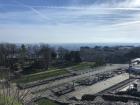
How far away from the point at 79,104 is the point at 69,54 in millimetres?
24056

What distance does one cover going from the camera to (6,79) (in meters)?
4.30

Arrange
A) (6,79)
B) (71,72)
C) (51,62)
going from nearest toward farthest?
(6,79), (71,72), (51,62)

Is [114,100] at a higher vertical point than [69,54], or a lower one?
lower

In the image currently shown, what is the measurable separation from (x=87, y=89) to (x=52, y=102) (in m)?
5.81

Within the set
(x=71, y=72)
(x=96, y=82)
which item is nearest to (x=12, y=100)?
(x=96, y=82)

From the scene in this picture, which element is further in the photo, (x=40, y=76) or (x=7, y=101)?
(x=40, y=76)

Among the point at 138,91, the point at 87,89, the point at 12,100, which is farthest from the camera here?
the point at 87,89

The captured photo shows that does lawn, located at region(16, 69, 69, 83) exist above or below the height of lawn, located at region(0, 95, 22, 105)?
below

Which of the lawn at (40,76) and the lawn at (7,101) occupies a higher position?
the lawn at (7,101)

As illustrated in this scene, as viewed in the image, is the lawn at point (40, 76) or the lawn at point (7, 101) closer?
the lawn at point (7, 101)

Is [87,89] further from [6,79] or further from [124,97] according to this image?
[6,79]

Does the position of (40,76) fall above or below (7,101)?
below

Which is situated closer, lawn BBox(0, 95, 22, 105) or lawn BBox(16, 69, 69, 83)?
lawn BBox(0, 95, 22, 105)

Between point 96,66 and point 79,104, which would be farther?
point 96,66
